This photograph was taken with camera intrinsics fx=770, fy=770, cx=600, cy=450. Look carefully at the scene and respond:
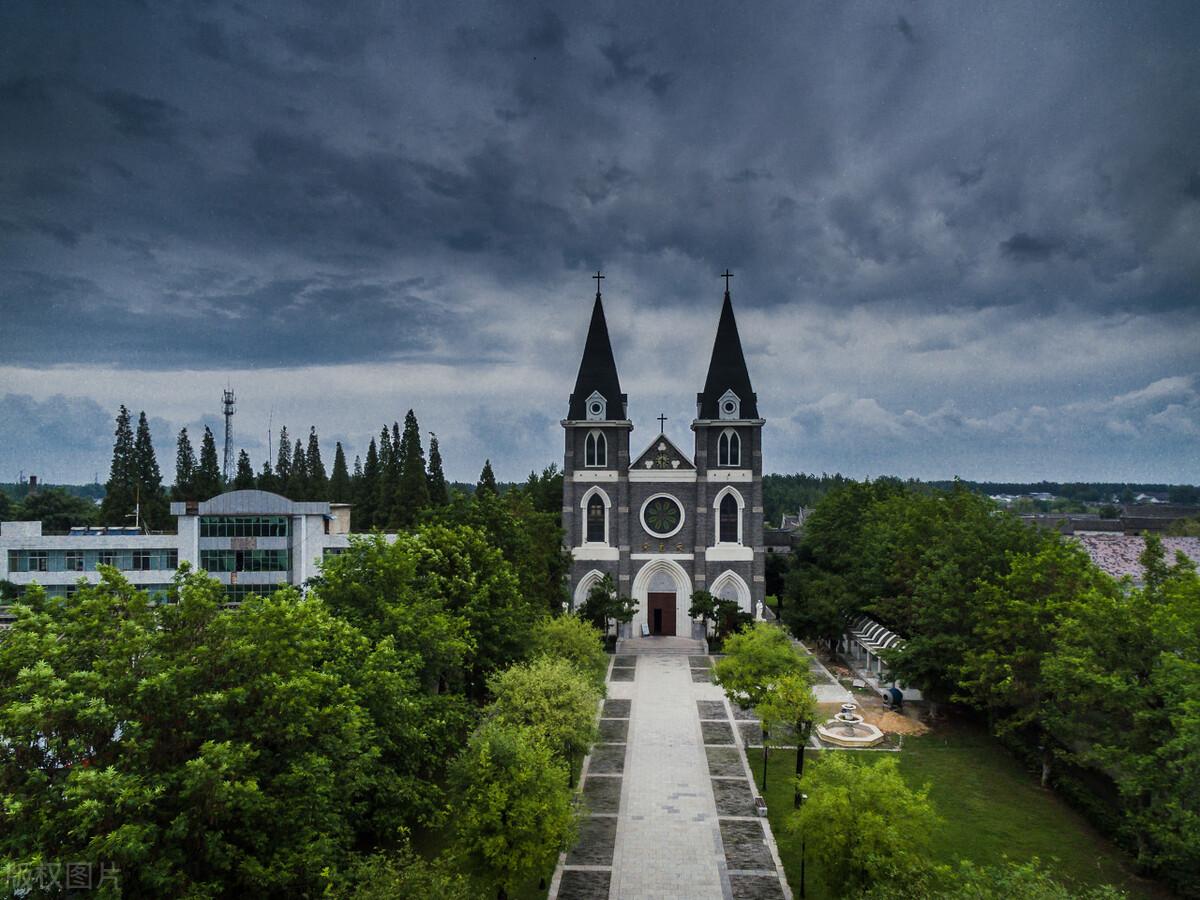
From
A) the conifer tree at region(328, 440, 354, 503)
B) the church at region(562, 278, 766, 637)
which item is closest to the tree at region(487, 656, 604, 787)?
the church at region(562, 278, 766, 637)

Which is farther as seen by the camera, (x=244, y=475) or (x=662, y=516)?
(x=244, y=475)

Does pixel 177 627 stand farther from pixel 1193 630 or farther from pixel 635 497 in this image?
pixel 635 497

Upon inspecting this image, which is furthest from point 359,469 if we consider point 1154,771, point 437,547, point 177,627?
point 1154,771

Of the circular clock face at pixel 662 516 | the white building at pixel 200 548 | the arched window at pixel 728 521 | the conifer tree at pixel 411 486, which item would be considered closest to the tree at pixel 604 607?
the circular clock face at pixel 662 516

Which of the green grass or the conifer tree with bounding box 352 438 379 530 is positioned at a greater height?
the conifer tree with bounding box 352 438 379 530

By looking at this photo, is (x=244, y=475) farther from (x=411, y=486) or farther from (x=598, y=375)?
(x=598, y=375)

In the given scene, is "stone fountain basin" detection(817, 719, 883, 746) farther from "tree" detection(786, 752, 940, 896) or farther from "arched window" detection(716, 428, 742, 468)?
"arched window" detection(716, 428, 742, 468)

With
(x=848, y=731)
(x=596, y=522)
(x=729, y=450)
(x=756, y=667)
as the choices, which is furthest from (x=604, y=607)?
(x=756, y=667)
